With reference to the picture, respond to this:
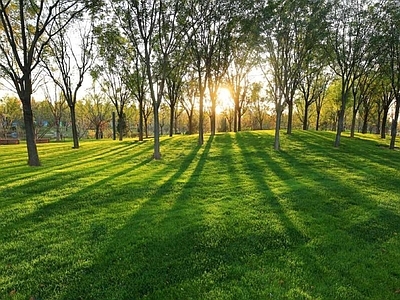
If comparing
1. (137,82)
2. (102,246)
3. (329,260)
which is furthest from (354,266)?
(137,82)

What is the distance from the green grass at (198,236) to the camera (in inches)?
166

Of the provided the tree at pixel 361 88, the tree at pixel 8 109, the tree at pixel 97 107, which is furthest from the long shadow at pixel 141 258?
the tree at pixel 8 109

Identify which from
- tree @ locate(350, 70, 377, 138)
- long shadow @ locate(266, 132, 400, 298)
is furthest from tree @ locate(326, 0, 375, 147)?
long shadow @ locate(266, 132, 400, 298)

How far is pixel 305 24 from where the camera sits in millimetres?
18062

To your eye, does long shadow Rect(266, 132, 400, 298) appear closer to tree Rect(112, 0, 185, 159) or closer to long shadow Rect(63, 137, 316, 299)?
long shadow Rect(63, 137, 316, 299)

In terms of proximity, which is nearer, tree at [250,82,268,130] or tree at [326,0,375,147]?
tree at [326,0,375,147]

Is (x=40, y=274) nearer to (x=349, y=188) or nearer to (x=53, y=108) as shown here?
(x=349, y=188)

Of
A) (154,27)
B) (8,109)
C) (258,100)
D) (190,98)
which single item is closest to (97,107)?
(8,109)

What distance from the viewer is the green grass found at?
4.21 metres

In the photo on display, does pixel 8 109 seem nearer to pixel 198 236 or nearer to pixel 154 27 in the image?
pixel 154 27

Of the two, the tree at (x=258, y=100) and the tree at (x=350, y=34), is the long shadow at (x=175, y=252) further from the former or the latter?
the tree at (x=258, y=100)

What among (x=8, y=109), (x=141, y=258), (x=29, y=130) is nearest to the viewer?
(x=141, y=258)

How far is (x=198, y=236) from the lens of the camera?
18.9 feet

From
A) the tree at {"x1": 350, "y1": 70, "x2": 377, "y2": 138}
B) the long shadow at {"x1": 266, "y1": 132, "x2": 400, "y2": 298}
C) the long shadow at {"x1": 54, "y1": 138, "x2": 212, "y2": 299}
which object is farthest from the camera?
the tree at {"x1": 350, "y1": 70, "x2": 377, "y2": 138}
